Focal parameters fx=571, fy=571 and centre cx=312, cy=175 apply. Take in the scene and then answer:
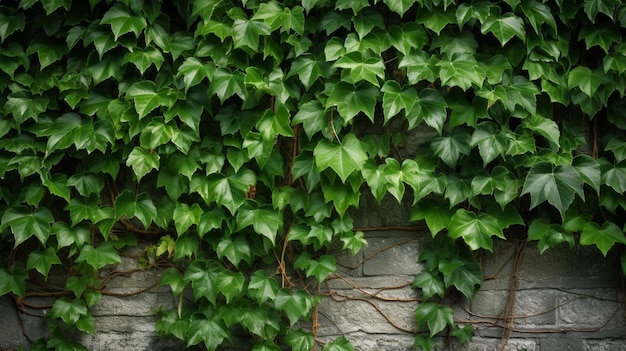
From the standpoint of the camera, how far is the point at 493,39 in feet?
7.29

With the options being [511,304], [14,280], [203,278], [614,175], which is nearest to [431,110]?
[614,175]

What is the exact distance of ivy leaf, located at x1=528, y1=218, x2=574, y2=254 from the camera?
212 cm

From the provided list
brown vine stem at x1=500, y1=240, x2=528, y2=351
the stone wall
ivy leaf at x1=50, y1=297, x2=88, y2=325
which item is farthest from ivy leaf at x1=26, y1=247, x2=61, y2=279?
brown vine stem at x1=500, y1=240, x2=528, y2=351

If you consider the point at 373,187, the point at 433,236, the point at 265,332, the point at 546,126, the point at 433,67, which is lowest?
the point at 265,332

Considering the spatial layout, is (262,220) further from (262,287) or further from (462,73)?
(462,73)

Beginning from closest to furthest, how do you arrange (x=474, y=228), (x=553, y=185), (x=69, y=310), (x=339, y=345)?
(x=553, y=185) < (x=474, y=228) < (x=339, y=345) < (x=69, y=310)

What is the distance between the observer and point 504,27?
82.0 inches

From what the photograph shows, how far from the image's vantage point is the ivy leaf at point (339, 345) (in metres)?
2.22

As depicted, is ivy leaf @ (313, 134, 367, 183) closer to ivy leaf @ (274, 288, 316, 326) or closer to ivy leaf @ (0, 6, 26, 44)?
ivy leaf @ (274, 288, 316, 326)

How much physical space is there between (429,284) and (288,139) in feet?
2.65

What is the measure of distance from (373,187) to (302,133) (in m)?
0.37

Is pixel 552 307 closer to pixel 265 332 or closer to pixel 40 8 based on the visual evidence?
pixel 265 332

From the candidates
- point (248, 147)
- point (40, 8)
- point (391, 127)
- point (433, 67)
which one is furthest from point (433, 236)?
point (40, 8)

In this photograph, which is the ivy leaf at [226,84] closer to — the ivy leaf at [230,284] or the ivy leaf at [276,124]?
the ivy leaf at [276,124]
